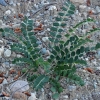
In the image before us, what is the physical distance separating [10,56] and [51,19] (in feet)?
1.64

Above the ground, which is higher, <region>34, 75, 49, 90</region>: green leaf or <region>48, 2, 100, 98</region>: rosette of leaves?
<region>48, 2, 100, 98</region>: rosette of leaves

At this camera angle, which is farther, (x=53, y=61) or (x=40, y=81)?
(x=53, y=61)

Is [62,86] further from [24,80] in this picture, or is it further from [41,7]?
[41,7]

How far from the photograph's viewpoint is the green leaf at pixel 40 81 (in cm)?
197

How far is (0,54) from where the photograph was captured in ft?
7.27

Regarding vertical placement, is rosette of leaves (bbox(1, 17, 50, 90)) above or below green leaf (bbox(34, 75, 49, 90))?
above

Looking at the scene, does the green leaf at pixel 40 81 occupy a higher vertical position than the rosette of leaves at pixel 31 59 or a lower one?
lower

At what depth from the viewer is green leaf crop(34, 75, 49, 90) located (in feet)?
6.48

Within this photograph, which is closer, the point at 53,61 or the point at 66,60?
the point at 66,60

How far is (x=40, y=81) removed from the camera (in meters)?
1.99

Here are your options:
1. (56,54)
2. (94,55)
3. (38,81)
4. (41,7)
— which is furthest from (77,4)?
(38,81)

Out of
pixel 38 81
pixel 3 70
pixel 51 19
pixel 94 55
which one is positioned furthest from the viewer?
pixel 51 19

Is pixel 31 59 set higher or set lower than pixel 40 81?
higher

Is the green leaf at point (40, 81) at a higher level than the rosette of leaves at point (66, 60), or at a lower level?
lower
